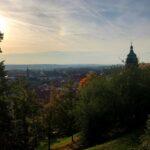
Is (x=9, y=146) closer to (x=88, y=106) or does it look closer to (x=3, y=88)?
(x=3, y=88)

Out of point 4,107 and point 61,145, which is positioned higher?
point 4,107

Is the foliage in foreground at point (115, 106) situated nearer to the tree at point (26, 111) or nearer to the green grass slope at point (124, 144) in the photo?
the green grass slope at point (124, 144)

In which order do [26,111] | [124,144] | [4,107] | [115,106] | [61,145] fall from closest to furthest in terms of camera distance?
[4,107] → [124,144] → [26,111] → [115,106] → [61,145]

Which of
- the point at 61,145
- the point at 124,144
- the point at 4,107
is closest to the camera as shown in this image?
the point at 4,107

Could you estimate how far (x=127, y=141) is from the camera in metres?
50.2

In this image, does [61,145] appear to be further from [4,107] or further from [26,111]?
[4,107]

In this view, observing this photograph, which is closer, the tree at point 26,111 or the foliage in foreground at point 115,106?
the tree at point 26,111

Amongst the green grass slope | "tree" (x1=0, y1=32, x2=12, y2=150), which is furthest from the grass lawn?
"tree" (x1=0, y1=32, x2=12, y2=150)

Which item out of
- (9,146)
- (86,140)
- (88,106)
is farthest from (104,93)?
(9,146)

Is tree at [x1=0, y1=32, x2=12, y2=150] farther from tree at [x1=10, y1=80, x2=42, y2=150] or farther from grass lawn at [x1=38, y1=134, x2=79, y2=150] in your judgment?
grass lawn at [x1=38, y1=134, x2=79, y2=150]

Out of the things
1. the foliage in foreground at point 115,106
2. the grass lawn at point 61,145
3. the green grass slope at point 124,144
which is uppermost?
the foliage in foreground at point 115,106

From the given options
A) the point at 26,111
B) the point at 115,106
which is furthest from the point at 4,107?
the point at 115,106

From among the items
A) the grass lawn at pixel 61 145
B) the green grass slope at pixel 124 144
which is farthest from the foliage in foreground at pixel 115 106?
the green grass slope at pixel 124 144

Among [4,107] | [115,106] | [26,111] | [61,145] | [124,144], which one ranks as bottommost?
[61,145]
